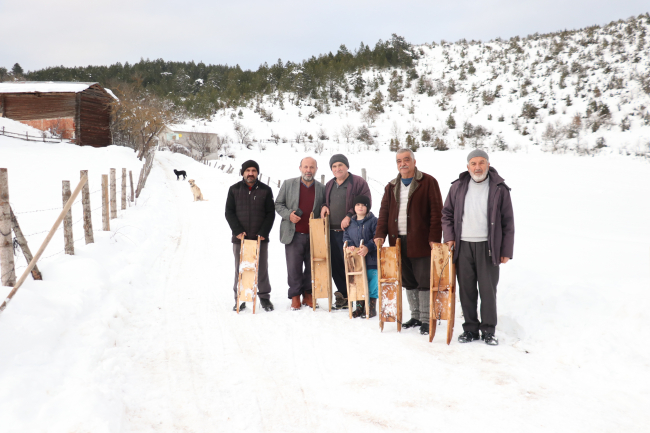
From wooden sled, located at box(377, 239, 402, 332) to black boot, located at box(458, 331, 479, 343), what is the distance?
1.96 ft

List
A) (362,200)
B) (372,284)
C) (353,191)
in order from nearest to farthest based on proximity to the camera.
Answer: (362,200) < (372,284) < (353,191)

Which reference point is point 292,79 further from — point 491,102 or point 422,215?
point 422,215

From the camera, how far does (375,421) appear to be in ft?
7.98

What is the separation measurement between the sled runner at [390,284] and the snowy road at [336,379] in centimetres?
17

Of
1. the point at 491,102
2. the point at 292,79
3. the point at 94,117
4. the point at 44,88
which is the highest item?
the point at 292,79

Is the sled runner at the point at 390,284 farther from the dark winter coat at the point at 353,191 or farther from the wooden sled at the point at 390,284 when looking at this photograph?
the dark winter coat at the point at 353,191

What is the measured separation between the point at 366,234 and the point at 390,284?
0.71 metres

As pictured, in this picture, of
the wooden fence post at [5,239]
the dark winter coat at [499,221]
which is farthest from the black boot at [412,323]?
the wooden fence post at [5,239]

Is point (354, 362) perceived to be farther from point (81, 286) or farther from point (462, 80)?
point (462, 80)

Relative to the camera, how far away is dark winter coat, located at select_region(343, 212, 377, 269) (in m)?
4.53

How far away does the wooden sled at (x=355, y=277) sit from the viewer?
4387 mm

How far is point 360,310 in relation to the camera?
448 centimetres

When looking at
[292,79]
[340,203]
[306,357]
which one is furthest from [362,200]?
[292,79]

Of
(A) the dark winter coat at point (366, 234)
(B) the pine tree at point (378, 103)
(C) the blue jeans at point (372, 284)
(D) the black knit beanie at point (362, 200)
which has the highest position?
(B) the pine tree at point (378, 103)
